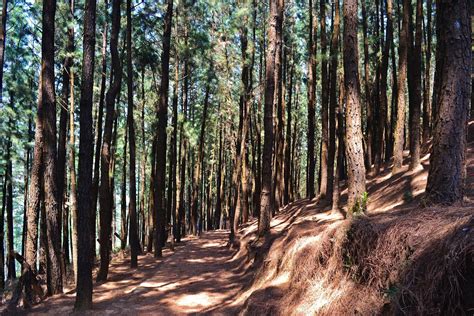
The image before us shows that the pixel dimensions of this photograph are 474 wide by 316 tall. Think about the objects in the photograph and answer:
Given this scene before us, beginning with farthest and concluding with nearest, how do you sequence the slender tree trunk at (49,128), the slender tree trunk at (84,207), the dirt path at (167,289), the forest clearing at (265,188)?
the slender tree trunk at (49,128), the dirt path at (167,289), the slender tree trunk at (84,207), the forest clearing at (265,188)

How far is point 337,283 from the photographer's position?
554cm

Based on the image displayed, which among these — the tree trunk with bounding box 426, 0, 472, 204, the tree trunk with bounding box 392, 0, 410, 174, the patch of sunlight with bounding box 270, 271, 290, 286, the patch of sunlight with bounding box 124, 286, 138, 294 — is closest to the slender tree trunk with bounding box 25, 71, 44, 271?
the patch of sunlight with bounding box 124, 286, 138, 294

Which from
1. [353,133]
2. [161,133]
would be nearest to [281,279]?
[353,133]

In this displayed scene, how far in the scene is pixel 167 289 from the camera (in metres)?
10.7

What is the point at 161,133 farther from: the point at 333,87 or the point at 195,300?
the point at 195,300

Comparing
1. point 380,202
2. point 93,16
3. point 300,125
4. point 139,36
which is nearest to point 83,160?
point 93,16

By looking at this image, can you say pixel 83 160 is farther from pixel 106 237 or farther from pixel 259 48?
pixel 259 48

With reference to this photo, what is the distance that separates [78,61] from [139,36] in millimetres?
3269

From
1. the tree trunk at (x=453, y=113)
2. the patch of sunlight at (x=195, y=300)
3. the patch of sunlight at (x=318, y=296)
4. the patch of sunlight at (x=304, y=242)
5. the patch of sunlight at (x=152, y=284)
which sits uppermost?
the tree trunk at (x=453, y=113)

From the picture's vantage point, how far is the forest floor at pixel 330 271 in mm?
3863

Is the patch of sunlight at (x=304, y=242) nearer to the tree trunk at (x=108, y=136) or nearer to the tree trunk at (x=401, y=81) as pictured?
the tree trunk at (x=108, y=136)

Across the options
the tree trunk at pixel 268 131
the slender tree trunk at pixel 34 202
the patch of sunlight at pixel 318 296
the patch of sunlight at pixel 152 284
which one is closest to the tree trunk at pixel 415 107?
the tree trunk at pixel 268 131

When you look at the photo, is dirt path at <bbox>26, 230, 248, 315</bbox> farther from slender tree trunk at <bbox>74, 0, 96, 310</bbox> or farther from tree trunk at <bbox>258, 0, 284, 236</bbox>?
tree trunk at <bbox>258, 0, 284, 236</bbox>

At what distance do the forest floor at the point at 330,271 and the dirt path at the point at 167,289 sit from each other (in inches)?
1.0
